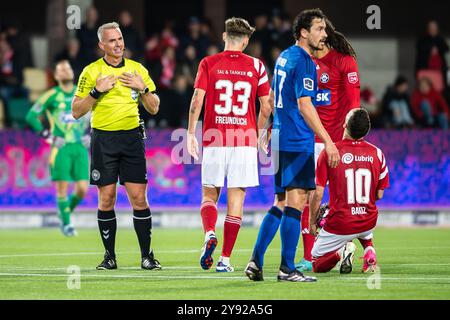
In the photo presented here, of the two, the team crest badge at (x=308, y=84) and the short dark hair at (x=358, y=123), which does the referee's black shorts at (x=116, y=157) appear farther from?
the team crest badge at (x=308, y=84)

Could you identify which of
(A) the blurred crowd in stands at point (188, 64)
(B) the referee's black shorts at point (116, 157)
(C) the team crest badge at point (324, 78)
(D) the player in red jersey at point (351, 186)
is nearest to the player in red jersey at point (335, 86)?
(C) the team crest badge at point (324, 78)

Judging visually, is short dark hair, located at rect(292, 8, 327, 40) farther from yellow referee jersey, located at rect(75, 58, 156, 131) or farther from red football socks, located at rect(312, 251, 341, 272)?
red football socks, located at rect(312, 251, 341, 272)

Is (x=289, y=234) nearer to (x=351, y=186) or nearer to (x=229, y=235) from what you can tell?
(x=351, y=186)

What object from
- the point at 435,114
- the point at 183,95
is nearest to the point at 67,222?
the point at 183,95

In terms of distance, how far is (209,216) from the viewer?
1059 centimetres

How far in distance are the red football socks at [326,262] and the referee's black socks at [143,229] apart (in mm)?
1680

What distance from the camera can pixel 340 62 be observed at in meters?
11.2

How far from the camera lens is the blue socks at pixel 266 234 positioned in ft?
31.1

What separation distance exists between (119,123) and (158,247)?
149 inches

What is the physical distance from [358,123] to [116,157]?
2.42 m

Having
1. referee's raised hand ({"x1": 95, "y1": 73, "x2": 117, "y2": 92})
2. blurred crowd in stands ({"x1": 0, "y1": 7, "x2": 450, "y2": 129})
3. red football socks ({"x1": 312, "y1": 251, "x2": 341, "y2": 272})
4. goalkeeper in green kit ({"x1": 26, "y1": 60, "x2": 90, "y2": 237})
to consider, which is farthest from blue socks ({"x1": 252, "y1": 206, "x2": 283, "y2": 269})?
blurred crowd in stands ({"x1": 0, "y1": 7, "x2": 450, "y2": 129})

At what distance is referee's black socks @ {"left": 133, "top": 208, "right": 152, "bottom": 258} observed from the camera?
10918 millimetres

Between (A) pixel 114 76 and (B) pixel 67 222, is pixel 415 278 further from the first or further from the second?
(B) pixel 67 222

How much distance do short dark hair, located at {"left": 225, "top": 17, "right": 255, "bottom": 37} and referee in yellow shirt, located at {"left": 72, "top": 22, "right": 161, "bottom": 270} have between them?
987mm
